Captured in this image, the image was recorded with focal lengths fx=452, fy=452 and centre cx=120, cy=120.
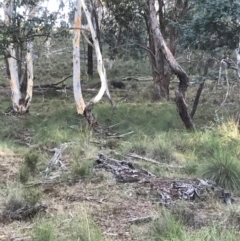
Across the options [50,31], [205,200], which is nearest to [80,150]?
[50,31]

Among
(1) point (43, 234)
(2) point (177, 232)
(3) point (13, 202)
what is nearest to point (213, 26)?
(3) point (13, 202)

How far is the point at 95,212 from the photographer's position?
16.9ft

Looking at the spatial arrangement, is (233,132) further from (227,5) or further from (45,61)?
(45,61)

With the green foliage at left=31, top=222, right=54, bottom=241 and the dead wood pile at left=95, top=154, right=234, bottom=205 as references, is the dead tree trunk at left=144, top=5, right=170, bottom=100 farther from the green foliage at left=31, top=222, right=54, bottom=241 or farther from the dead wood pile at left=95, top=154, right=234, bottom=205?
the green foliage at left=31, top=222, right=54, bottom=241

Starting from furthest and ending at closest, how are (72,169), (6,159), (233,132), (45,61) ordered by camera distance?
(45,61), (233,132), (6,159), (72,169)

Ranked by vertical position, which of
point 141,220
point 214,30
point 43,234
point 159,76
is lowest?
point 141,220

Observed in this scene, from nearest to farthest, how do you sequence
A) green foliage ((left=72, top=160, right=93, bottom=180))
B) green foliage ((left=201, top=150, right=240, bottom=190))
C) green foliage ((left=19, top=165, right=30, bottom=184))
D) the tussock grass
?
the tussock grass
green foliage ((left=201, top=150, right=240, bottom=190))
green foliage ((left=19, top=165, right=30, bottom=184))
green foliage ((left=72, top=160, right=93, bottom=180))

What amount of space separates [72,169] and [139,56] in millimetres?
15092

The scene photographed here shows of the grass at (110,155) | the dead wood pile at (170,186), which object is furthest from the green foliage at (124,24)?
the dead wood pile at (170,186)

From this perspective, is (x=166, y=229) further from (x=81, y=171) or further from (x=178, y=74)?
(x=178, y=74)

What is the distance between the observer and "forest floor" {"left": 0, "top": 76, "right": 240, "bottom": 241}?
4367 millimetres

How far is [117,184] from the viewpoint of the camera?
636 centimetres

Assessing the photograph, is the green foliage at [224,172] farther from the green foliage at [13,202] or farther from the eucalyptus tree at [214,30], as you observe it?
the eucalyptus tree at [214,30]

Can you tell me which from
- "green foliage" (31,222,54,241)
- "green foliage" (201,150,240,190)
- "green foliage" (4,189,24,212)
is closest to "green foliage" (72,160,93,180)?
"green foliage" (4,189,24,212)
